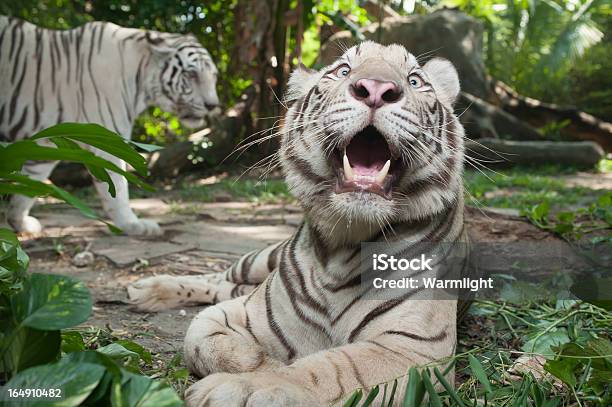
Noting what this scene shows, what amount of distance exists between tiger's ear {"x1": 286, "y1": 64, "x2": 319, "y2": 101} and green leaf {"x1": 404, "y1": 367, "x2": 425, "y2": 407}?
4.62ft

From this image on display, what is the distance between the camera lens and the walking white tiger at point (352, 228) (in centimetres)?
204

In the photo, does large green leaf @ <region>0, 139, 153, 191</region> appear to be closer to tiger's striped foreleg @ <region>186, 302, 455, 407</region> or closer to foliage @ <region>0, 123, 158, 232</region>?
foliage @ <region>0, 123, 158, 232</region>

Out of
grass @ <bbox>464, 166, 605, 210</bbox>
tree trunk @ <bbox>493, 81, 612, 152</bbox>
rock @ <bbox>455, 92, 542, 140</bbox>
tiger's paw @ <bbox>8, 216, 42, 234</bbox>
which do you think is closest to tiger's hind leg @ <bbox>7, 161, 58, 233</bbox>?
tiger's paw @ <bbox>8, 216, 42, 234</bbox>

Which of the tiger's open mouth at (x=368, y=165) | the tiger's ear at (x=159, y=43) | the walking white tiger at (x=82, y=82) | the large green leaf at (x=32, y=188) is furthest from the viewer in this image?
the tiger's ear at (x=159, y=43)

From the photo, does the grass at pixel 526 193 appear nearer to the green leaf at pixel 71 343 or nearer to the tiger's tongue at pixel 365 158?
the tiger's tongue at pixel 365 158

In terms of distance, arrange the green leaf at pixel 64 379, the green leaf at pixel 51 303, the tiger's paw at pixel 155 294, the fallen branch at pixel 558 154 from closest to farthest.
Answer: the green leaf at pixel 64 379
the green leaf at pixel 51 303
the tiger's paw at pixel 155 294
the fallen branch at pixel 558 154

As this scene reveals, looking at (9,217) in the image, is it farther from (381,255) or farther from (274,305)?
(381,255)

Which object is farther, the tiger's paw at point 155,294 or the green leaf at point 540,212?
the green leaf at point 540,212

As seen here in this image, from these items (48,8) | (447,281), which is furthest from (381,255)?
(48,8)

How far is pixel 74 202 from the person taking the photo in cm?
155

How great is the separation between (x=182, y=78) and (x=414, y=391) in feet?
16.1

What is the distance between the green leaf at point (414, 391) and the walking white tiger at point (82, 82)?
3.85 meters

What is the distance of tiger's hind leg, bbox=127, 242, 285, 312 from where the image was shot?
3271 millimetres

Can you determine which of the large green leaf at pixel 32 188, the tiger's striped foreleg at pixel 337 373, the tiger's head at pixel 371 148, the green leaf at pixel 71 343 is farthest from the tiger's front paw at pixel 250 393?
the tiger's head at pixel 371 148
